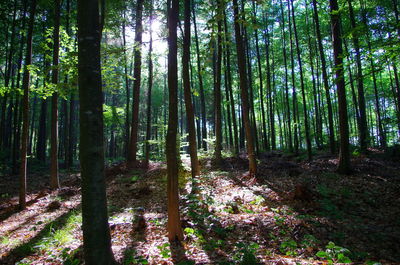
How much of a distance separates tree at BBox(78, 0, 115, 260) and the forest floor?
1.45 meters

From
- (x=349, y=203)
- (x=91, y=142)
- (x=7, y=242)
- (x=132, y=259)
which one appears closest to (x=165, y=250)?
(x=132, y=259)

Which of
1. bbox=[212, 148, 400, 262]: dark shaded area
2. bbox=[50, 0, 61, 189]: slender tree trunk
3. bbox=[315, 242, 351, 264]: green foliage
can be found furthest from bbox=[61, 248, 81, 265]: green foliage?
bbox=[50, 0, 61, 189]: slender tree trunk

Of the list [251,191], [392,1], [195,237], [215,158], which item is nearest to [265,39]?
[392,1]

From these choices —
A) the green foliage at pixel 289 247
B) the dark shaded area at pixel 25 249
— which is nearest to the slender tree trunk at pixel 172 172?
the green foliage at pixel 289 247

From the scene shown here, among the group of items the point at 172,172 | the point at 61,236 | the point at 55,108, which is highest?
the point at 55,108

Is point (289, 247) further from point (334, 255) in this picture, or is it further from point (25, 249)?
point (25, 249)

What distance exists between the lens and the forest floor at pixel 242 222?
4.30 meters

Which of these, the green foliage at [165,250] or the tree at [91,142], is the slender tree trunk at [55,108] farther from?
the tree at [91,142]

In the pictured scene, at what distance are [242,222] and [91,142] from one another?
4.31m

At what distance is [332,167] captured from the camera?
10555 mm

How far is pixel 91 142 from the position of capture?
2.77m

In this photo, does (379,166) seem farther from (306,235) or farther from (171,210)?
(171,210)

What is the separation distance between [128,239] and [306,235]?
12.6ft

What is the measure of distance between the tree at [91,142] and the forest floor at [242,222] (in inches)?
57.0
